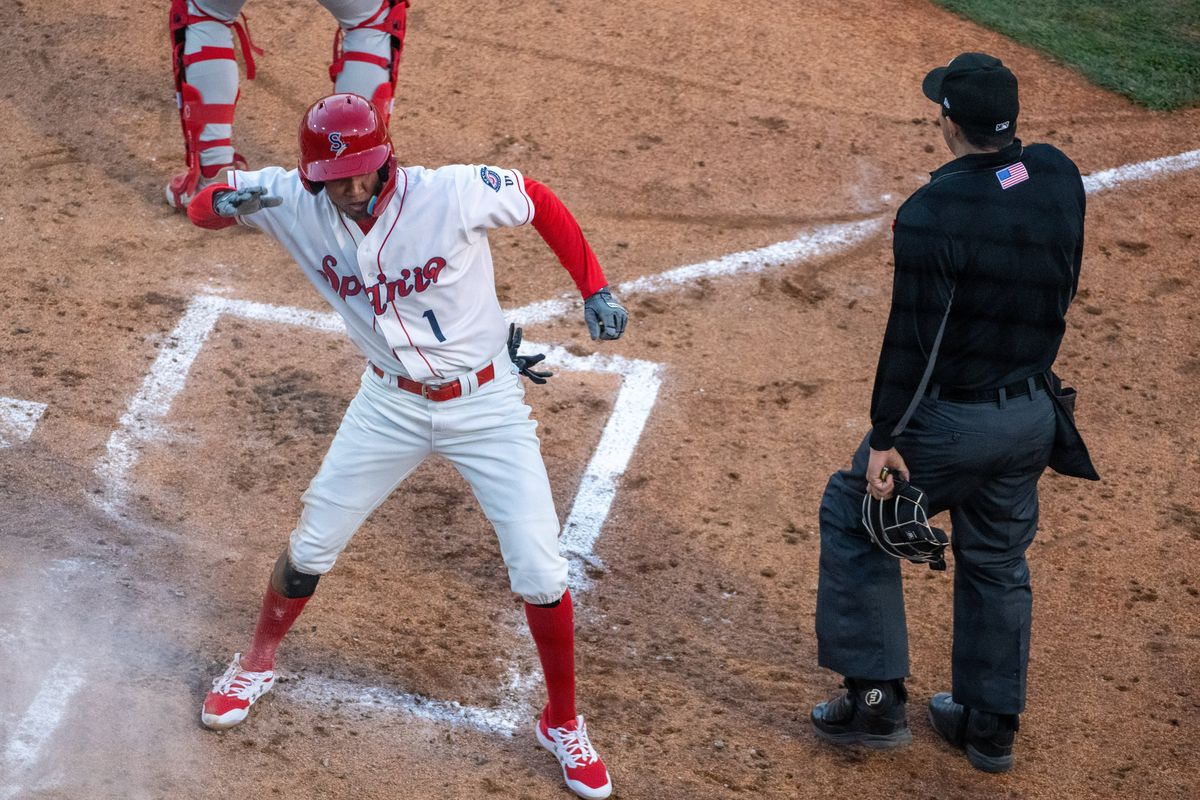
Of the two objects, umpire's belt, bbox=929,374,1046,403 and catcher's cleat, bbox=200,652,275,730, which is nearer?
umpire's belt, bbox=929,374,1046,403

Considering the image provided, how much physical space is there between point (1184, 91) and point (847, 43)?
6.37ft

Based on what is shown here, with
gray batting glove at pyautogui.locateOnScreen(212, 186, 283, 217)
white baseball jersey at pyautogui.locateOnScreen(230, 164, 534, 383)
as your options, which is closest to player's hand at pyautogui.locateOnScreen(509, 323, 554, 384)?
white baseball jersey at pyautogui.locateOnScreen(230, 164, 534, 383)

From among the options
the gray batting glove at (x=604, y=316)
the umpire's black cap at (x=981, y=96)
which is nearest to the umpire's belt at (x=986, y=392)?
the umpire's black cap at (x=981, y=96)

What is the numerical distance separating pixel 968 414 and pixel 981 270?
0.41 metres

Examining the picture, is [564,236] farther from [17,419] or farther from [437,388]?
[17,419]

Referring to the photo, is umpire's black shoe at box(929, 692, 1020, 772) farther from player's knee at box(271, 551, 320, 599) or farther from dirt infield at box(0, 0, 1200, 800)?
player's knee at box(271, 551, 320, 599)

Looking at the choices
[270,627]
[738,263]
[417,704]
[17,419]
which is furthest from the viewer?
[738,263]

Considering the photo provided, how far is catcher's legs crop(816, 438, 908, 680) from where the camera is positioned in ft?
12.6

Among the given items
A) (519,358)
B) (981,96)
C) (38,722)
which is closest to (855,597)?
(519,358)

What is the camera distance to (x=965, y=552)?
3.83 metres

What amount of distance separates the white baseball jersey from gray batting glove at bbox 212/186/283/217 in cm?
2

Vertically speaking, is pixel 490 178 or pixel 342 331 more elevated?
pixel 490 178

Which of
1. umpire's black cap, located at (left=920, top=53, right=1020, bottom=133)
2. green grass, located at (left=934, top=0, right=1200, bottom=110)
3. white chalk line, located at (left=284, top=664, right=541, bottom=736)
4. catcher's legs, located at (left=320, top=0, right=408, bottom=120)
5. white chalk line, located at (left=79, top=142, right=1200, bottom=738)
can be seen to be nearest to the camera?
umpire's black cap, located at (left=920, top=53, right=1020, bottom=133)

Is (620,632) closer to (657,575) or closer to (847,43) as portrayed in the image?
(657,575)
